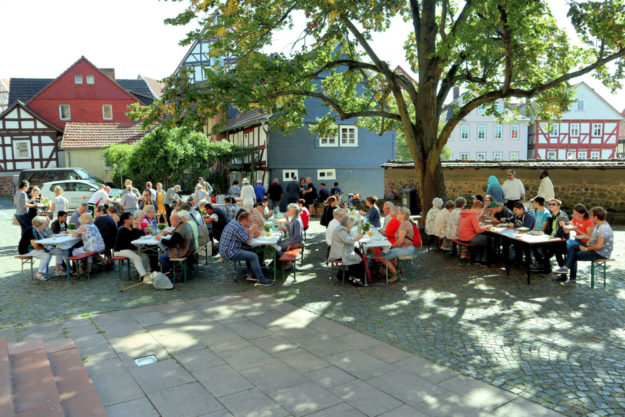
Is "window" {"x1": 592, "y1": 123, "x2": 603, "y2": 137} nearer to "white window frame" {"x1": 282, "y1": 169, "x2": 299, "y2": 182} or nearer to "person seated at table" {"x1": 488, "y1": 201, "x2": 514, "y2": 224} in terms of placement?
"white window frame" {"x1": 282, "y1": 169, "x2": 299, "y2": 182}

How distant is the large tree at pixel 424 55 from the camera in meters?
10.3

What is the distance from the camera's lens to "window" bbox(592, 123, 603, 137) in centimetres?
4881

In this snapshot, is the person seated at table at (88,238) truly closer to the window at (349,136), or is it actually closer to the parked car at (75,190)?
the parked car at (75,190)

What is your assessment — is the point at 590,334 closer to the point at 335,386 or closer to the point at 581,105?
the point at 335,386

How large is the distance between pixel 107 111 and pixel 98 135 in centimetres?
750

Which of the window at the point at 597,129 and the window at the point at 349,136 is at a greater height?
the window at the point at 597,129

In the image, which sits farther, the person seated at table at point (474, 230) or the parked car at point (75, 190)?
the parked car at point (75, 190)

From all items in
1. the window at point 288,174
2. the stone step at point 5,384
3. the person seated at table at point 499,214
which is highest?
the window at point 288,174

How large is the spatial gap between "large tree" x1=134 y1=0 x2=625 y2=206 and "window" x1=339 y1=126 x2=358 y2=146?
13.5 m

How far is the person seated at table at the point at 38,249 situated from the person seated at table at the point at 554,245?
9948 mm

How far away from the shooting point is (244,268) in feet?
36.6

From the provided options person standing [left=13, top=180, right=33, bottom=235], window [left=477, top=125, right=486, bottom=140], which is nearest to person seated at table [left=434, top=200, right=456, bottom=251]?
person standing [left=13, top=180, right=33, bottom=235]

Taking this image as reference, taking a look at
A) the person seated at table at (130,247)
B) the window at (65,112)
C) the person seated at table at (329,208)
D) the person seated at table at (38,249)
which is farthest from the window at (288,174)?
the window at (65,112)

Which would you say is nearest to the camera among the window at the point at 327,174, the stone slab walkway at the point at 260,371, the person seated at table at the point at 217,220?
the stone slab walkway at the point at 260,371
